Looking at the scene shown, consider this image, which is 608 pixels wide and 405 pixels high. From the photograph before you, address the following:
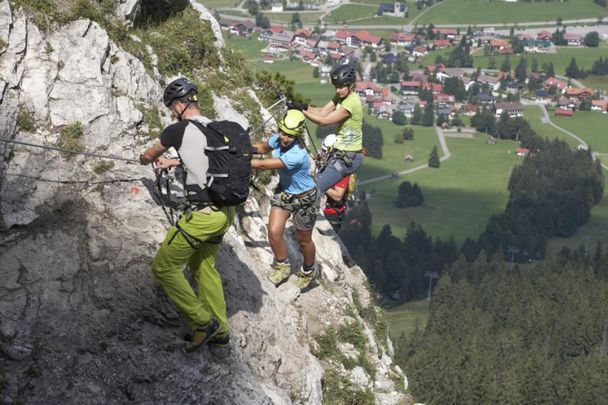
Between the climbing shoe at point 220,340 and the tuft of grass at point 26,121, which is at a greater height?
the tuft of grass at point 26,121

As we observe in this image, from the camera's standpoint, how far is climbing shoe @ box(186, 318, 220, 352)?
39.8 feet

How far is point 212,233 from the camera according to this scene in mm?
11930

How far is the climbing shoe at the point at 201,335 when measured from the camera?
12.1 m

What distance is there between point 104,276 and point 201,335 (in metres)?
1.82

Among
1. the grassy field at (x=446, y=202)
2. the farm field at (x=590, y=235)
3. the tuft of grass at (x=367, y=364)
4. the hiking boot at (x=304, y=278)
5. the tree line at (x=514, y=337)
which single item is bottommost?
the farm field at (x=590, y=235)

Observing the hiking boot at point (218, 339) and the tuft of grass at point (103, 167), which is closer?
the hiking boot at point (218, 339)

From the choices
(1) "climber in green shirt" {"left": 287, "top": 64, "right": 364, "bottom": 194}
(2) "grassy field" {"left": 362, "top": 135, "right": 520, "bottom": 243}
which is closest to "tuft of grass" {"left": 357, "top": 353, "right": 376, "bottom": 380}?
(1) "climber in green shirt" {"left": 287, "top": 64, "right": 364, "bottom": 194}

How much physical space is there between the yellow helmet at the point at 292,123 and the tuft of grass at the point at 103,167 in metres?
3.15

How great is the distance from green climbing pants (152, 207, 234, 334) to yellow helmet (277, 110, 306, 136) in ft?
8.26

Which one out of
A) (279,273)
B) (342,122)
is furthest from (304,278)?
(342,122)

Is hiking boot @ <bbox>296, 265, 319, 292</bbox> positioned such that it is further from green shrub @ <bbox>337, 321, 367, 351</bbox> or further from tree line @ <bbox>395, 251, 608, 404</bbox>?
tree line @ <bbox>395, 251, 608, 404</bbox>

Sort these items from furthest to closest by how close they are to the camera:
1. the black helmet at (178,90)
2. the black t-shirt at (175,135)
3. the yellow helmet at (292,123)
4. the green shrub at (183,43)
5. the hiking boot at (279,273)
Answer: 1. the green shrub at (183,43)
2. the hiking boot at (279,273)
3. the yellow helmet at (292,123)
4. the black helmet at (178,90)
5. the black t-shirt at (175,135)

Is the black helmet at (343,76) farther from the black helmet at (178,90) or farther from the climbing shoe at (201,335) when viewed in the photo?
the climbing shoe at (201,335)

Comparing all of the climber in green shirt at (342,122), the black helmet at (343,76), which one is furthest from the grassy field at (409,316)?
the black helmet at (343,76)
